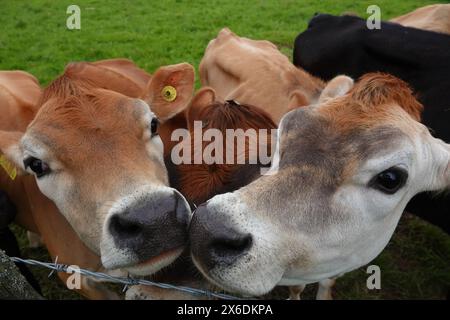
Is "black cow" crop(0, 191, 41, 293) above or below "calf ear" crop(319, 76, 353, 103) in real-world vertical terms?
below

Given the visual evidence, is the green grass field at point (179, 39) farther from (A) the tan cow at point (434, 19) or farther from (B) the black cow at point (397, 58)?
(A) the tan cow at point (434, 19)

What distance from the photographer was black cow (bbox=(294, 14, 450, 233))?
12.8ft

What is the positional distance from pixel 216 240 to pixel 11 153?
1814 mm

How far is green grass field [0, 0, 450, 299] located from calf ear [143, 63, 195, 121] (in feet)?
7.17

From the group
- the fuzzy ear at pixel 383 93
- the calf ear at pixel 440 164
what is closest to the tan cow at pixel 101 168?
the fuzzy ear at pixel 383 93

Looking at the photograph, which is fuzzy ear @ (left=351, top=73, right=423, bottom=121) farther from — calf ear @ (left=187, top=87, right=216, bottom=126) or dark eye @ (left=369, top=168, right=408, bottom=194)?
calf ear @ (left=187, top=87, right=216, bottom=126)

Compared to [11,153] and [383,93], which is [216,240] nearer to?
[383,93]

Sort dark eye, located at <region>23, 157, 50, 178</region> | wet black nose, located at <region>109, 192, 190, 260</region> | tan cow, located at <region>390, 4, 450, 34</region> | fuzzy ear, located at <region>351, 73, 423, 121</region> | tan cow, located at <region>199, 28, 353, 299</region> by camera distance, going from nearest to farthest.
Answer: wet black nose, located at <region>109, 192, 190, 260</region>
fuzzy ear, located at <region>351, 73, 423, 121</region>
dark eye, located at <region>23, 157, 50, 178</region>
tan cow, located at <region>199, 28, 353, 299</region>
tan cow, located at <region>390, 4, 450, 34</region>

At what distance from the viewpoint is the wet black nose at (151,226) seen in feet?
7.77

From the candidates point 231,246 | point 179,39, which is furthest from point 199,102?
point 179,39

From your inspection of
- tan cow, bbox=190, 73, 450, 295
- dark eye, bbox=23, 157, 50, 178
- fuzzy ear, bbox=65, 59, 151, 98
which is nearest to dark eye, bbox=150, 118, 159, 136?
fuzzy ear, bbox=65, 59, 151, 98

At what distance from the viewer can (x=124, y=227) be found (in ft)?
7.94

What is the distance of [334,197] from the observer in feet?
7.66

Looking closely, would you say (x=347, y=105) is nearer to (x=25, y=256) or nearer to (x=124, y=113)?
(x=124, y=113)
